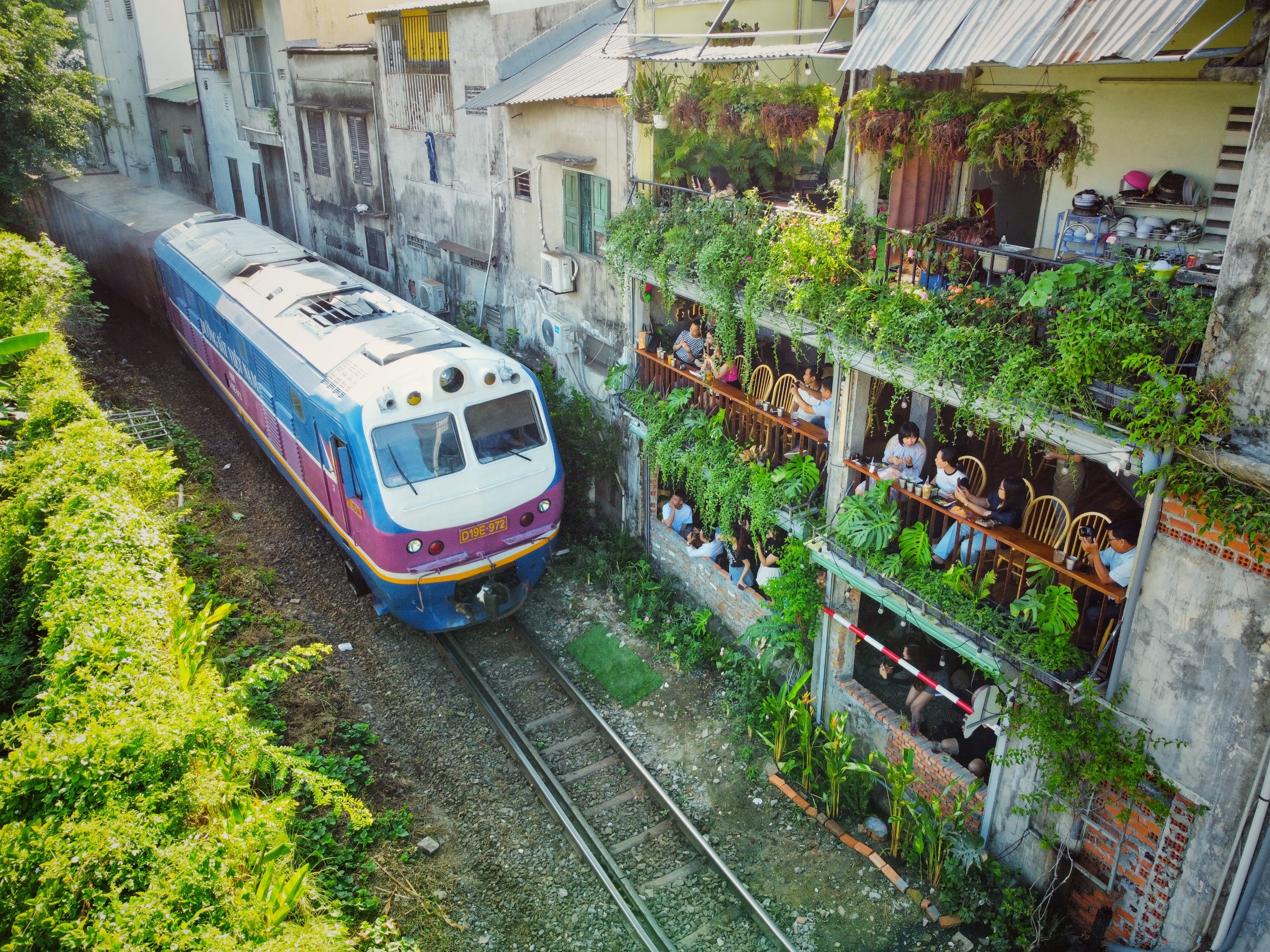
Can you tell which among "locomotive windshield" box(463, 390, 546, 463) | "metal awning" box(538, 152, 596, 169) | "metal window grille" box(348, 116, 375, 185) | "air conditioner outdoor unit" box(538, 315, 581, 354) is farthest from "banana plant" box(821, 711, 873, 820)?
"metal window grille" box(348, 116, 375, 185)

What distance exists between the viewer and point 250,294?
12.1 metres

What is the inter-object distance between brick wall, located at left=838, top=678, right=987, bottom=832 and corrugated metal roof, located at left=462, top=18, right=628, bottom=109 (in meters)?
6.69

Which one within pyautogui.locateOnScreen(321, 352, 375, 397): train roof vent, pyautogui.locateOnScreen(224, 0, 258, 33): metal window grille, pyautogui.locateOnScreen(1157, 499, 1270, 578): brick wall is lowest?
pyautogui.locateOnScreen(321, 352, 375, 397): train roof vent

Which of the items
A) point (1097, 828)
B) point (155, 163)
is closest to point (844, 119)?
point (1097, 828)

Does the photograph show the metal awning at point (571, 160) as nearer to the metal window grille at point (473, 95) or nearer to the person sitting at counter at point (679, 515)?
the metal window grille at point (473, 95)

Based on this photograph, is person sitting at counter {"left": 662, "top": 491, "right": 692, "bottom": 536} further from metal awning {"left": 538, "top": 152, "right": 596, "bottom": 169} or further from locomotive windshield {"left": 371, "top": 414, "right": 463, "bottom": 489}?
metal awning {"left": 538, "top": 152, "right": 596, "bottom": 169}

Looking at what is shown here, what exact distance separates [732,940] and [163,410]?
1268cm

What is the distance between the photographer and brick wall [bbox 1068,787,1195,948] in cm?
554

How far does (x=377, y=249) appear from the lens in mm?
17594

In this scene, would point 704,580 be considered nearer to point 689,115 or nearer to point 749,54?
point 689,115

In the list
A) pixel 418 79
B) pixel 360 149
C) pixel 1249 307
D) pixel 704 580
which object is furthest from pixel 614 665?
pixel 360 149

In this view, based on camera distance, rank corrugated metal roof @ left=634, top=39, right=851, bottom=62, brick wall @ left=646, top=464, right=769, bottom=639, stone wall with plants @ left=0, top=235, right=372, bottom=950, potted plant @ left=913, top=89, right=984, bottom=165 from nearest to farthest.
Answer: stone wall with plants @ left=0, top=235, right=372, bottom=950, potted plant @ left=913, top=89, right=984, bottom=165, corrugated metal roof @ left=634, top=39, right=851, bottom=62, brick wall @ left=646, top=464, right=769, bottom=639

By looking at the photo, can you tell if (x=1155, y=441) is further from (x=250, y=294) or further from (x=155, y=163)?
(x=155, y=163)

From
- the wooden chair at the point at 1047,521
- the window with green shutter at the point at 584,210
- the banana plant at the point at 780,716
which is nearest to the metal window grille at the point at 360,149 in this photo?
the window with green shutter at the point at 584,210
